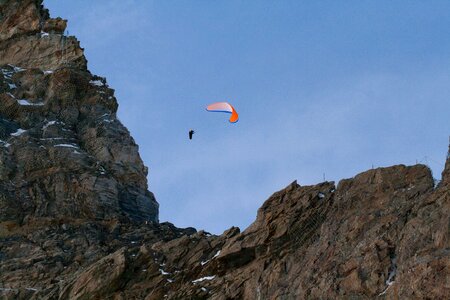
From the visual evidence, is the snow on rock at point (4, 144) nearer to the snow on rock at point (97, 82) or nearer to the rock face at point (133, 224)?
the rock face at point (133, 224)

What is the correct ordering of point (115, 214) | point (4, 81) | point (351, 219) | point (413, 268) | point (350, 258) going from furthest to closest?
point (4, 81) < point (115, 214) < point (351, 219) < point (350, 258) < point (413, 268)

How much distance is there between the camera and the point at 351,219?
55000 mm

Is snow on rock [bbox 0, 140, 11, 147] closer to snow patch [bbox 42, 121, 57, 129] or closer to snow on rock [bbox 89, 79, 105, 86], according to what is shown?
snow patch [bbox 42, 121, 57, 129]

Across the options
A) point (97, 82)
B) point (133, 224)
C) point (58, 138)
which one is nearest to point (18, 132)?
point (58, 138)

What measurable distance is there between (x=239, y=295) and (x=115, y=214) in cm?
1845

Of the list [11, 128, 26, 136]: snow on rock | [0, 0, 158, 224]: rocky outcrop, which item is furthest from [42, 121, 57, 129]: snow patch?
[11, 128, 26, 136]: snow on rock

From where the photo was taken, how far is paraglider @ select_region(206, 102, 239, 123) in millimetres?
68456

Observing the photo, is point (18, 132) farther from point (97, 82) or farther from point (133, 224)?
point (133, 224)

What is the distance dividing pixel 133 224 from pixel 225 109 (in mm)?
10263

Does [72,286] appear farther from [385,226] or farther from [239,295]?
[385,226]

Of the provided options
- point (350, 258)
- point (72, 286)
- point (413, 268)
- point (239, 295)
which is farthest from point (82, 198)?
point (413, 268)

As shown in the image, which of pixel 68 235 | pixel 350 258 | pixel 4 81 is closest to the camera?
pixel 350 258

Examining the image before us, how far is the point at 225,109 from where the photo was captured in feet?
229

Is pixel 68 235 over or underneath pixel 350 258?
over
